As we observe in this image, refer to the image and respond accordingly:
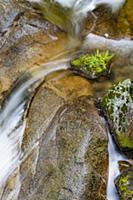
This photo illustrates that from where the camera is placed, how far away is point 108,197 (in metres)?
Answer: 4.97

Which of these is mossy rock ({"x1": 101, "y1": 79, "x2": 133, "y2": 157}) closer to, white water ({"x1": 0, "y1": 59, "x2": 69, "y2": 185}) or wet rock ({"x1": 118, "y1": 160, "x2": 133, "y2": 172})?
wet rock ({"x1": 118, "y1": 160, "x2": 133, "y2": 172})

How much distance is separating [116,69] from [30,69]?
1393 mm

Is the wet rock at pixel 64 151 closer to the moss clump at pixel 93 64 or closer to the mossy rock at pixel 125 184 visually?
the mossy rock at pixel 125 184

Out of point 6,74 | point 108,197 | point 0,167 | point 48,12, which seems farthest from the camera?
point 48,12

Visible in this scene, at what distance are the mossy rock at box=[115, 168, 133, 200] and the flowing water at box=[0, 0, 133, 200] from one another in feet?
0.43

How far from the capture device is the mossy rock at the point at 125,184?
478 centimetres

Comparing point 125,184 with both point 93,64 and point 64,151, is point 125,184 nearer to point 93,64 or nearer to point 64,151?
point 64,151

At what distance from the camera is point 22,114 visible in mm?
6062

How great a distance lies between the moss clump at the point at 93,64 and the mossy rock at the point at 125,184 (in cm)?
203

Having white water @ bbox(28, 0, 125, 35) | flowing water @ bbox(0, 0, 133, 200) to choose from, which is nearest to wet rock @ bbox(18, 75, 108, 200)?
flowing water @ bbox(0, 0, 133, 200)

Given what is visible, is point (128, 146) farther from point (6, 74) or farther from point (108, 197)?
point (6, 74)

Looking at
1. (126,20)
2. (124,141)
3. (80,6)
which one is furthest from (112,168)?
(80,6)

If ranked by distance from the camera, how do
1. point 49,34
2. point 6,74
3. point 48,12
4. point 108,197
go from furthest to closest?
1. point 48,12
2. point 49,34
3. point 6,74
4. point 108,197

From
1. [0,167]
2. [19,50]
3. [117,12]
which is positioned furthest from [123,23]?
[0,167]
